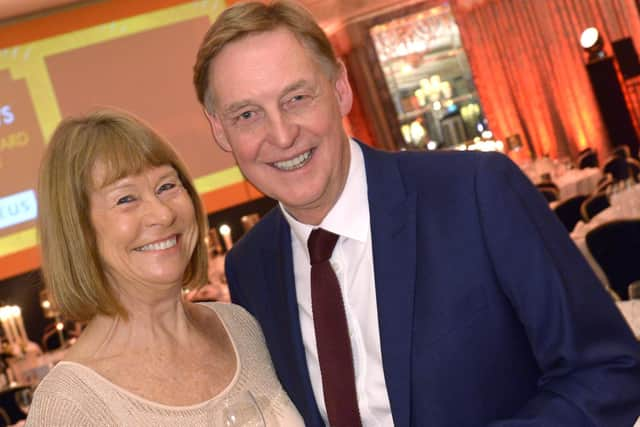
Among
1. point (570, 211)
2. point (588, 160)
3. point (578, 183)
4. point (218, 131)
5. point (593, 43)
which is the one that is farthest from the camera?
point (593, 43)

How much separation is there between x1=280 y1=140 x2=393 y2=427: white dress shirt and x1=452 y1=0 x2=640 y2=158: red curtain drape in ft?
47.0

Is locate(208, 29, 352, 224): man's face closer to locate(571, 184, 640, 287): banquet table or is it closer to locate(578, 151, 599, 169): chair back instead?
locate(571, 184, 640, 287): banquet table

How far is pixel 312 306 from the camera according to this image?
2264 millimetres

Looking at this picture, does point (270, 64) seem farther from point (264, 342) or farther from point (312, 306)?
point (264, 342)

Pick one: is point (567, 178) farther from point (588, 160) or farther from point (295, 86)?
point (295, 86)

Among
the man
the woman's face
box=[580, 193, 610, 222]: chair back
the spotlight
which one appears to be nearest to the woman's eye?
the woman's face

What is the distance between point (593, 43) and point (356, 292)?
13725 mm

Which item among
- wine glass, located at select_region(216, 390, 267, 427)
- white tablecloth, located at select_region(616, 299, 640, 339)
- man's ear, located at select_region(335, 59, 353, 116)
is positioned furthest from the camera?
white tablecloth, located at select_region(616, 299, 640, 339)

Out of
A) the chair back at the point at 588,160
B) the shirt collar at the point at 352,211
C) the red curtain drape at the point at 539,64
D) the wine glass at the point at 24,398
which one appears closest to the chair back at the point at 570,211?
the wine glass at the point at 24,398

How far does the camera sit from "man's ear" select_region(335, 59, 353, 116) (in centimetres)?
237

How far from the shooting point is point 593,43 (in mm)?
14883

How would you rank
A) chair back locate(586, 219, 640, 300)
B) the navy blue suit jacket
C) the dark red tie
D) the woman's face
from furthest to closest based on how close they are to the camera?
chair back locate(586, 219, 640, 300)
the woman's face
the dark red tie
the navy blue suit jacket

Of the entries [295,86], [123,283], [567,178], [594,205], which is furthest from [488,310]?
[567,178]

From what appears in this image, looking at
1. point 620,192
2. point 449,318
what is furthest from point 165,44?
point 449,318
